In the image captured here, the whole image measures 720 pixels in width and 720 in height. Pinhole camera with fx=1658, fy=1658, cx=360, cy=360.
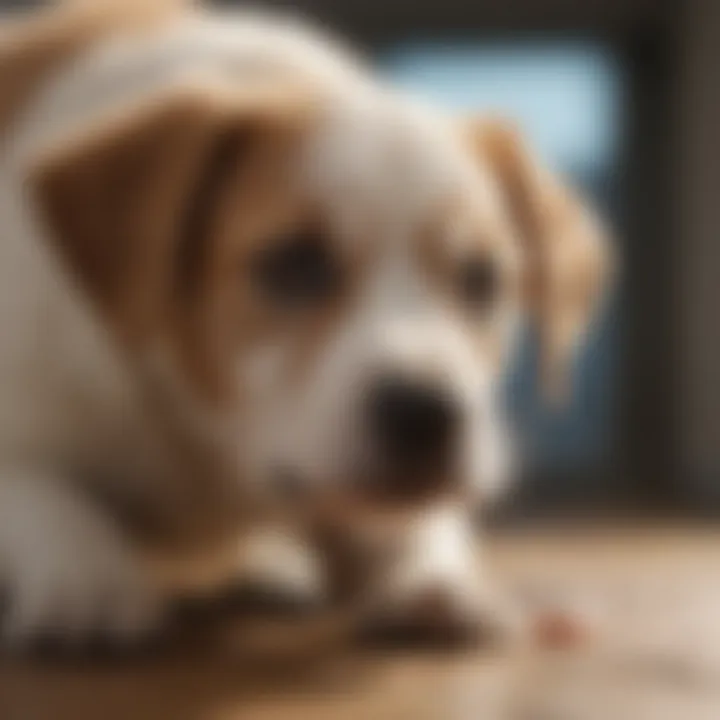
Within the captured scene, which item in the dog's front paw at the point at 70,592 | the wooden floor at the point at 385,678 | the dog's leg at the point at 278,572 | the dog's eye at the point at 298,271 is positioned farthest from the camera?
the dog's leg at the point at 278,572

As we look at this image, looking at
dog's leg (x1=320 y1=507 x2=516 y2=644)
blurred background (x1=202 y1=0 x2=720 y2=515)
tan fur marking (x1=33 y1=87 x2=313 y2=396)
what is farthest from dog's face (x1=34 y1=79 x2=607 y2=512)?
blurred background (x1=202 y1=0 x2=720 y2=515)

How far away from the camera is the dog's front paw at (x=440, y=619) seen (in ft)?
3.86

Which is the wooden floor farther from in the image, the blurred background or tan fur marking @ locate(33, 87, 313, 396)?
the blurred background

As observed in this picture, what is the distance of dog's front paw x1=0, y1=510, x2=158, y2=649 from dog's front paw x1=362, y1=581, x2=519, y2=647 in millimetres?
201

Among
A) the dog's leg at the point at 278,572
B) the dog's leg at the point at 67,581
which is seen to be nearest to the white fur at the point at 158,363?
the dog's leg at the point at 67,581

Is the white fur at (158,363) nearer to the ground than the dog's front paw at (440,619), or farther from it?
farther from it

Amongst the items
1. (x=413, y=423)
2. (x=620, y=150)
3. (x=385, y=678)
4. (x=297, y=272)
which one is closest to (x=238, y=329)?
(x=297, y=272)

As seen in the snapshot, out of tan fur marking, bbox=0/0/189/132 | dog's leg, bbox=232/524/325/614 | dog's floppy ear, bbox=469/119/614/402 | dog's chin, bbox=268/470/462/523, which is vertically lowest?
dog's chin, bbox=268/470/462/523

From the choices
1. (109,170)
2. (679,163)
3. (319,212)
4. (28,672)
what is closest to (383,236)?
(319,212)

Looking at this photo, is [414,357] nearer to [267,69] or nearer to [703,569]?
[267,69]

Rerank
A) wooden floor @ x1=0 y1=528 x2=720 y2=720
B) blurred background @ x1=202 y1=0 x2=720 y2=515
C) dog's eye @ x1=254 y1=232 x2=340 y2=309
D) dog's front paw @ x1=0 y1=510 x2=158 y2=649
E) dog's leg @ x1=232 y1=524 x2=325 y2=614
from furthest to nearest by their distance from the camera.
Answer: blurred background @ x1=202 y1=0 x2=720 y2=515
dog's leg @ x1=232 y1=524 x2=325 y2=614
dog's eye @ x1=254 y1=232 x2=340 y2=309
dog's front paw @ x1=0 y1=510 x2=158 y2=649
wooden floor @ x1=0 y1=528 x2=720 y2=720

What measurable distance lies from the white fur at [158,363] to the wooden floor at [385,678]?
7cm

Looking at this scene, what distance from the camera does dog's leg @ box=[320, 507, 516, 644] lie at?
1.19m

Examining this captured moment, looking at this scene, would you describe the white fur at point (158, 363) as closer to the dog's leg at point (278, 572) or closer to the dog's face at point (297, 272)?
the dog's face at point (297, 272)
